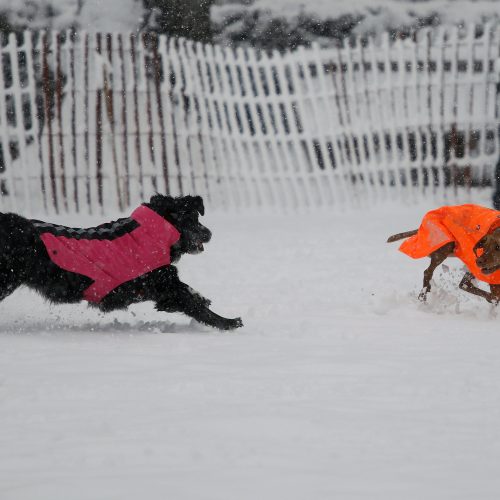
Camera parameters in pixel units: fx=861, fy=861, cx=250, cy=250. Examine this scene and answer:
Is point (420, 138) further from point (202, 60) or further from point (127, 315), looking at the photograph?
point (127, 315)

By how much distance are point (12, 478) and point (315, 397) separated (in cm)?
120

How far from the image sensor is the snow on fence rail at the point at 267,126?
10664 mm

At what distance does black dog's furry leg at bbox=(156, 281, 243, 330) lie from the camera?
4562 mm

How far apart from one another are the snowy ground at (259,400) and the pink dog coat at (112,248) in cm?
31

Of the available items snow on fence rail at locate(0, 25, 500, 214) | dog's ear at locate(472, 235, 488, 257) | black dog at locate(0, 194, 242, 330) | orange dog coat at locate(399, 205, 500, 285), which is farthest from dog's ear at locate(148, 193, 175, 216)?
snow on fence rail at locate(0, 25, 500, 214)

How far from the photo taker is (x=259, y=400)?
305cm

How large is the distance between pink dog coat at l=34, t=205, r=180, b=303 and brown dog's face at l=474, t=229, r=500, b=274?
1759 mm

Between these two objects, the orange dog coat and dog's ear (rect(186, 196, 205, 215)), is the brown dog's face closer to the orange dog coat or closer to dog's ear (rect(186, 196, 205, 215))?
the orange dog coat

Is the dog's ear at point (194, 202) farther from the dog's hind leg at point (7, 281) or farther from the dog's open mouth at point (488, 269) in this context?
the dog's open mouth at point (488, 269)

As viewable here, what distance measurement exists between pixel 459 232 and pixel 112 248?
83.0 inches

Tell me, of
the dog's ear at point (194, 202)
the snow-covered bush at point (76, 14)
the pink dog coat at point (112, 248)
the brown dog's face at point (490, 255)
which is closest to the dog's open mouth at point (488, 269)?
the brown dog's face at point (490, 255)

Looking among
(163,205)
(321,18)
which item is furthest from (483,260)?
(321,18)

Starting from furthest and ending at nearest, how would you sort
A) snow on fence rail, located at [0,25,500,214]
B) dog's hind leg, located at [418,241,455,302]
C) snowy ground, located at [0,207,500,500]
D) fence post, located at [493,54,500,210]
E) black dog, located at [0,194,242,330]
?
snow on fence rail, located at [0,25,500,214]
fence post, located at [493,54,500,210]
dog's hind leg, located at [418,241,455,302]
black dog, located at [0,194,242,330]
snowy ground, located at [0,207,500,500]

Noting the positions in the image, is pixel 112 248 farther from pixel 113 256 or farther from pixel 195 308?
pixel 195 308
